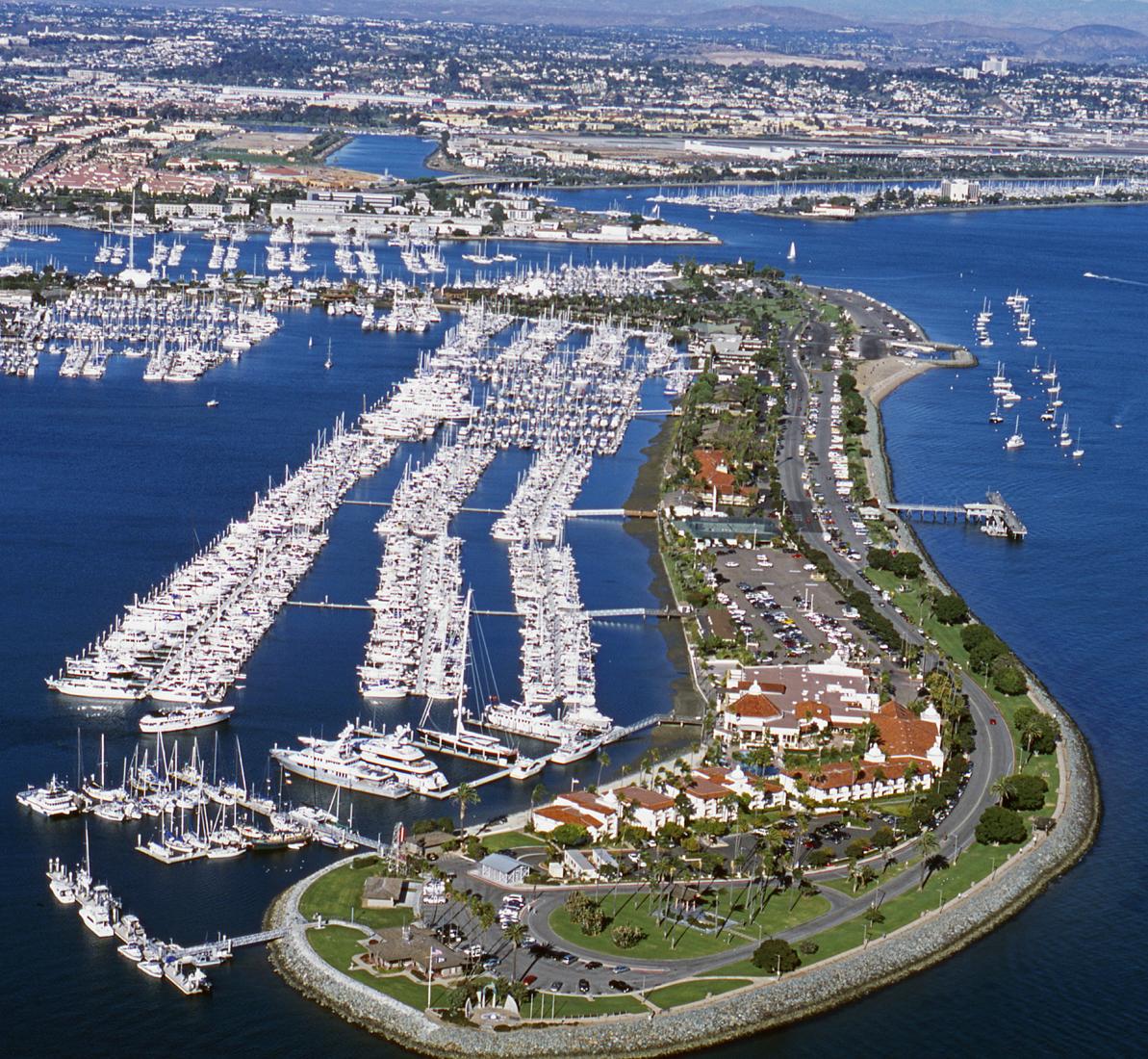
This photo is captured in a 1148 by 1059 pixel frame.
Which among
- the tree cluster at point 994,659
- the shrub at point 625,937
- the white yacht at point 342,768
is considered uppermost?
the tree cluster at point 994,659

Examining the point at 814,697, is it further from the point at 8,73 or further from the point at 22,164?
the point at 8,73

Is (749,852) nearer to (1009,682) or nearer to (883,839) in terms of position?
(883,839)

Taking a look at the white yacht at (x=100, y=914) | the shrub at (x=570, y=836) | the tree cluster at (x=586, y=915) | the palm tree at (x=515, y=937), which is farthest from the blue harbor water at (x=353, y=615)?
the tree cluster at (x=586, y=915)

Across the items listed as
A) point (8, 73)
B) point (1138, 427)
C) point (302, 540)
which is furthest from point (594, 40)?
point (302, 540)

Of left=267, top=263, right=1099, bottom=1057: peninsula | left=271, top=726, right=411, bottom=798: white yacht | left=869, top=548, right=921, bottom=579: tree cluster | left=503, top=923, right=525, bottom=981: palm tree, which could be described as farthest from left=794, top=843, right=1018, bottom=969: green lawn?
left=869, top=548, right=921, bottom=579: tree cluster

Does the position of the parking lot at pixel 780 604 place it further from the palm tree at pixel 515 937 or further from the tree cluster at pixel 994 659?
the palm tree at pixel 515 937
